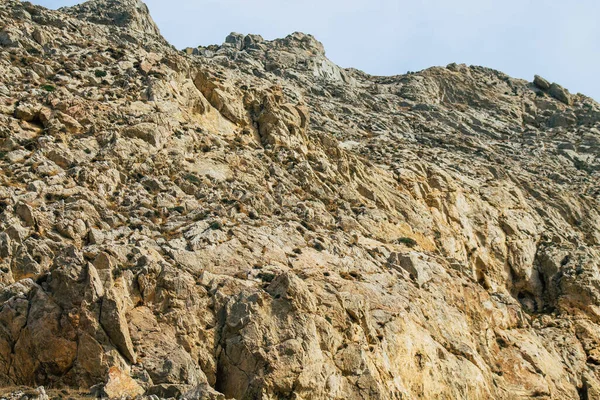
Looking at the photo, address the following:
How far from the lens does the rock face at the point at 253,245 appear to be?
24078mm

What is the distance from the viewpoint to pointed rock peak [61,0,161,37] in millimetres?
69938

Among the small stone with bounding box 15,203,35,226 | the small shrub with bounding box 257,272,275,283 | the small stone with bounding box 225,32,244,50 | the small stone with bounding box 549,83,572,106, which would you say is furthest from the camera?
the small stone with bounding box 549,83,572,106

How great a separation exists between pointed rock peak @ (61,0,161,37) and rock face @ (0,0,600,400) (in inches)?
291

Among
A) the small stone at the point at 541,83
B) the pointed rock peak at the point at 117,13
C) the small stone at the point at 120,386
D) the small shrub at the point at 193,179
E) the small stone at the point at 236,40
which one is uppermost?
the small stone at the point at 541,83

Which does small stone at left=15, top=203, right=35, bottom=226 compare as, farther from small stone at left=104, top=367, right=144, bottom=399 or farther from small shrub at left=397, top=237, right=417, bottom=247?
small shrub at left=397, top=237, right=417, bottom=247

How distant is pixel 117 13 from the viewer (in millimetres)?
71250

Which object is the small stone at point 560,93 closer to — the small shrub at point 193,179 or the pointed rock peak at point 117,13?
the pointed rock peak at point 117,13

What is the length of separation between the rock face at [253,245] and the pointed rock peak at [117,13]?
24.2ft

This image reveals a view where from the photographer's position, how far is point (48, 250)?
88.5ft

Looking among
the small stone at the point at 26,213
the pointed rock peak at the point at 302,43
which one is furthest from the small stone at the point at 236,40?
the small stone at the point at 26,213

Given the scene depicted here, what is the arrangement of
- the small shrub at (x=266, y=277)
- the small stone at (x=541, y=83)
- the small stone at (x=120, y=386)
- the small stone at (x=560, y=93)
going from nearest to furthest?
the small stone at (x=120, y=386)
the small shrub at (x=266, y=277)
the small stone at (x=560, y=93)
the small stone at (x=541, y=83)

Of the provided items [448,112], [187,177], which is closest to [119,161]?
[187,177]

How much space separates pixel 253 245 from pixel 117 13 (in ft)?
157

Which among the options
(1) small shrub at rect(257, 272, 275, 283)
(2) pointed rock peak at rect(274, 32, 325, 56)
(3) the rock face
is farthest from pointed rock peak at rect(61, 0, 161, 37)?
(1) small shrub at rect(257, 272, 275, 283)
